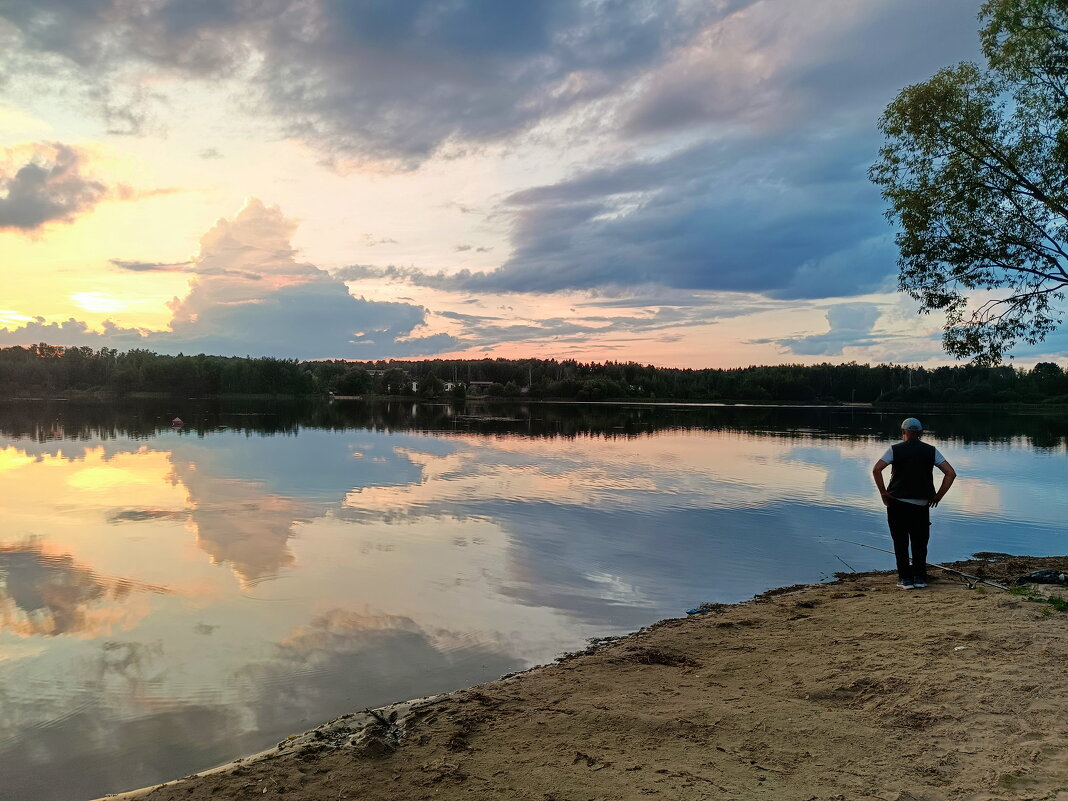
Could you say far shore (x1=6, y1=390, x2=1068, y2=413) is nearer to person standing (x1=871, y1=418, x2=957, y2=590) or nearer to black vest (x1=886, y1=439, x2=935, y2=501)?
person standing (x1=871, y1=418, x2=957, y2=590)

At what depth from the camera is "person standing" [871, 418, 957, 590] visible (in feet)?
31.6

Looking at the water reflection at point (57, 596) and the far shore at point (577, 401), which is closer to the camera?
the water reflection at point (57, 596)

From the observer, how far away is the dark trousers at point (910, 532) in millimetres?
9680

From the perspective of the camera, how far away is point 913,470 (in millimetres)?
9641

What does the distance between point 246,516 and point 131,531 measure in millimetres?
2728

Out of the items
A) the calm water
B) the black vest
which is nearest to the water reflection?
the calm water

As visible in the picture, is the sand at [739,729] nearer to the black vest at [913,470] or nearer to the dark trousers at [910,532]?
the dark trousers at [910,532]

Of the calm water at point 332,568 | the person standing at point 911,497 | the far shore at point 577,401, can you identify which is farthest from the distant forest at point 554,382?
the person standing at point 911,497

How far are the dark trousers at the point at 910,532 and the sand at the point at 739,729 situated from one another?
180 cm

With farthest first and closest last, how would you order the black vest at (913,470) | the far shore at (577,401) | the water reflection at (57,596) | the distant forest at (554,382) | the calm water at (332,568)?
the distant forest at (554,382) → the far shore at (577,401) → the black vest at (913,470) → the water reflection at (57,596) → the calm water at (332,568)

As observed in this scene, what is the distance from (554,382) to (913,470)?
15109 cm

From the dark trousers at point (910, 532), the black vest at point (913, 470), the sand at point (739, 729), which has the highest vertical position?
the black vest at point (913, 470)

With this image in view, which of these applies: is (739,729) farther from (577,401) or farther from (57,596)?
(577,401)

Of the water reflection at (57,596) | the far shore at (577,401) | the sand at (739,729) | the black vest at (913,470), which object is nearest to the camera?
the sand at (739,729)
